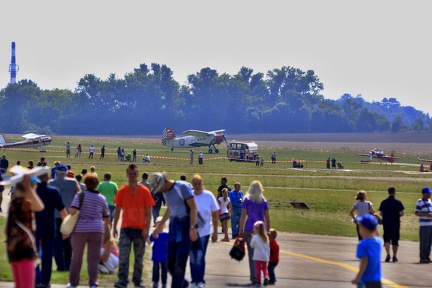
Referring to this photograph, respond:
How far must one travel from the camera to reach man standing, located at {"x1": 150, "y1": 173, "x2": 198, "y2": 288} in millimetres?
14883

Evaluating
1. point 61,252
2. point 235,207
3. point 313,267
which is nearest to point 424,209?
point 313,267

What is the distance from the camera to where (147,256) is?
71.6ft

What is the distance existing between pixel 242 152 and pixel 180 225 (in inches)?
3123

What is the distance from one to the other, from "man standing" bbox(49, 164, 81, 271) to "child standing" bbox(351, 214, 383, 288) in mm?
5883

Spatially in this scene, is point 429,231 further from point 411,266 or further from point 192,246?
point 192,246

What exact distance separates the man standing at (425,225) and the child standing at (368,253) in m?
10.4

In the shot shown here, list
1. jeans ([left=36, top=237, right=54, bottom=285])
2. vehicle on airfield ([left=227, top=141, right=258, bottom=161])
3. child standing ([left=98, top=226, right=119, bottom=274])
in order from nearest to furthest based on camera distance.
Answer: jeans ([left=36, top=237, right=54, bottom=285])
child standing ([left=98, top=226, right=119, bottom=274])
vehicle on airfield ([left=227, top=141, right=258, bottom=161])

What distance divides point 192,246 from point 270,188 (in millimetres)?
34784

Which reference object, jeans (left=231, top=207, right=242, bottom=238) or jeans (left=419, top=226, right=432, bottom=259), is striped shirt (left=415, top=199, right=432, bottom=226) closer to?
jeans (left=419, top=226, right=432, bottom=259)

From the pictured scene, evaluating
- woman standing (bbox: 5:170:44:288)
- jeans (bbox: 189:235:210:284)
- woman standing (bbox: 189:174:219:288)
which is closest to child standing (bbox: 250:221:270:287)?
woman standing (bbox: 189:174:219:288)

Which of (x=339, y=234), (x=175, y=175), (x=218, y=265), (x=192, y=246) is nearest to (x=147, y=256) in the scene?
(x=218, y=265)

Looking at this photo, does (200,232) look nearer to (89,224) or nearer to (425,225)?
(89,224)

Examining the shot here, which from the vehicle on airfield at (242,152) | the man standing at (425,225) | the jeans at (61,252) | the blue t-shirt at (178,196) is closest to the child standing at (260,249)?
the blue t-shirt at (178,196)

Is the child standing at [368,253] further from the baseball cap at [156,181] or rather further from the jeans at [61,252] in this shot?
the jeans at [61,252]
